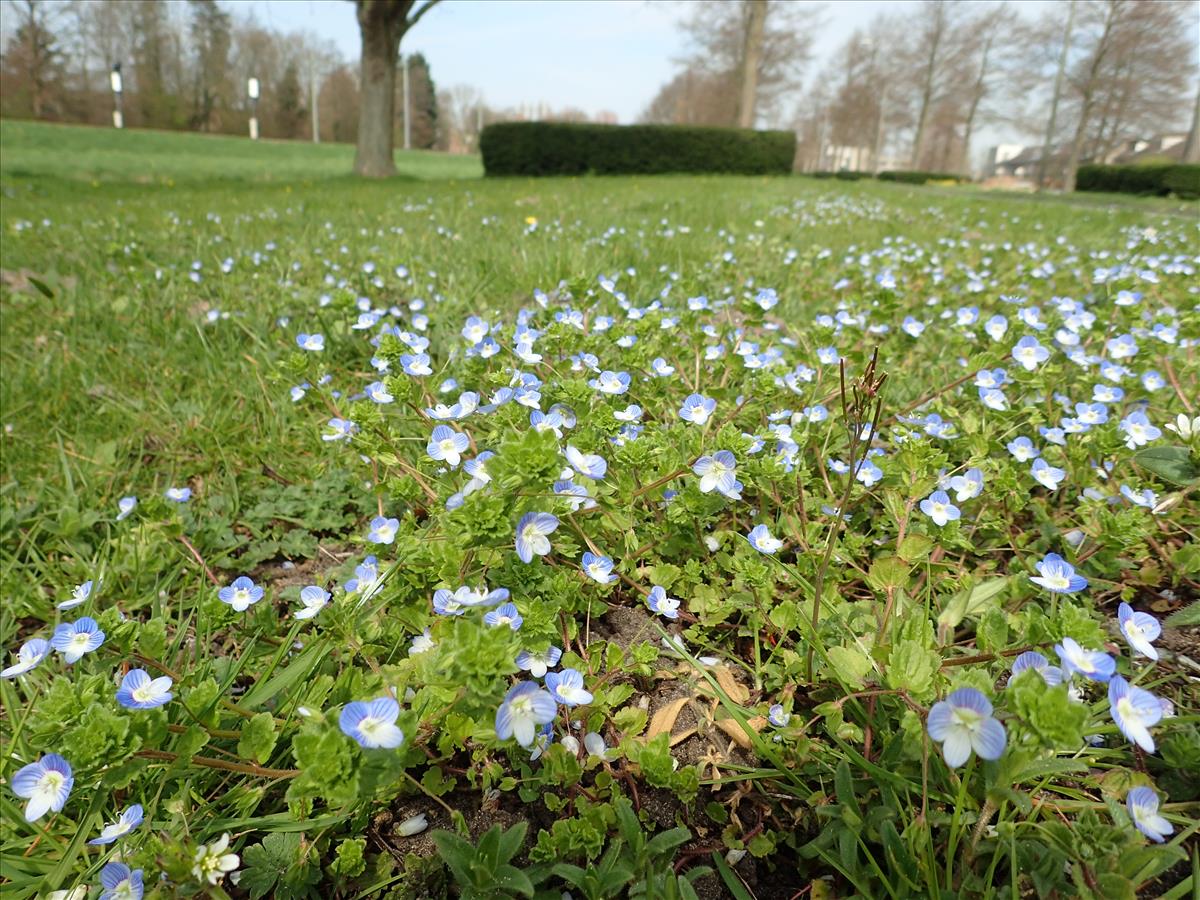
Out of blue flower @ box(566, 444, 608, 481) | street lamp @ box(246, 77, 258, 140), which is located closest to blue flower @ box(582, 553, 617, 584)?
blue flower @ box(566, 444, 608, 481)

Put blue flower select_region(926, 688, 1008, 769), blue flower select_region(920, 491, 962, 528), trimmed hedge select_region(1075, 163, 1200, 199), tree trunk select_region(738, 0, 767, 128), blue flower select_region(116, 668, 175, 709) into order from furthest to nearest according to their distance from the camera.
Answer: tree trunk select_region(738, 0, 767, 128), trimmed hedge select_region(1075, 163, 1200, 199), blue flower select_region(920, 491, 962, 528), blue flower select_region(116, 668, 175, 709), blue flower select_region(926, 688, 1008, 769)

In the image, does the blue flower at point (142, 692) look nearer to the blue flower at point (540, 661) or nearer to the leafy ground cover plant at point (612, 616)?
the leafy ground cover plant at point (612, 616)

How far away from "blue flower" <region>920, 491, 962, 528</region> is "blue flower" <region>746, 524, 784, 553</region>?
0.35 meters

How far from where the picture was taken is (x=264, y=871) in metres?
1.02

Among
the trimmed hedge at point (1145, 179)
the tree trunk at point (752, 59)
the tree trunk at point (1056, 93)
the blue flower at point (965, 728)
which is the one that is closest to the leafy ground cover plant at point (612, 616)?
the blue flower at point (965, 728)

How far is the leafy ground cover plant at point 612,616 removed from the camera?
0.95m

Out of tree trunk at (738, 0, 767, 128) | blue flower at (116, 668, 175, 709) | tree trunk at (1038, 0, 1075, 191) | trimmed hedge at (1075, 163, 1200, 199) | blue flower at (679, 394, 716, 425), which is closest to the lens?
blue flower at (116, 668, 175, 709)

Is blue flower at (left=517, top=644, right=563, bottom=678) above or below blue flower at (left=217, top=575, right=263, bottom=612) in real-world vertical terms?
above

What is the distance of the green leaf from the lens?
1412mm

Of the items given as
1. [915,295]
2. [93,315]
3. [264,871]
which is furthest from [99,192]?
[264,871]

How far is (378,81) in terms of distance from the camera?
14789mm

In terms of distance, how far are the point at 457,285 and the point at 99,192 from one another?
32.1ft

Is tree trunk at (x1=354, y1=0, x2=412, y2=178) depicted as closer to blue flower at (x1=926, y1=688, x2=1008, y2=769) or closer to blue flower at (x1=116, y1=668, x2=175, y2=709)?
blue flower at (x1=116, y1=668, x2=175, y2=709)

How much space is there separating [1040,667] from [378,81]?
17325mm
